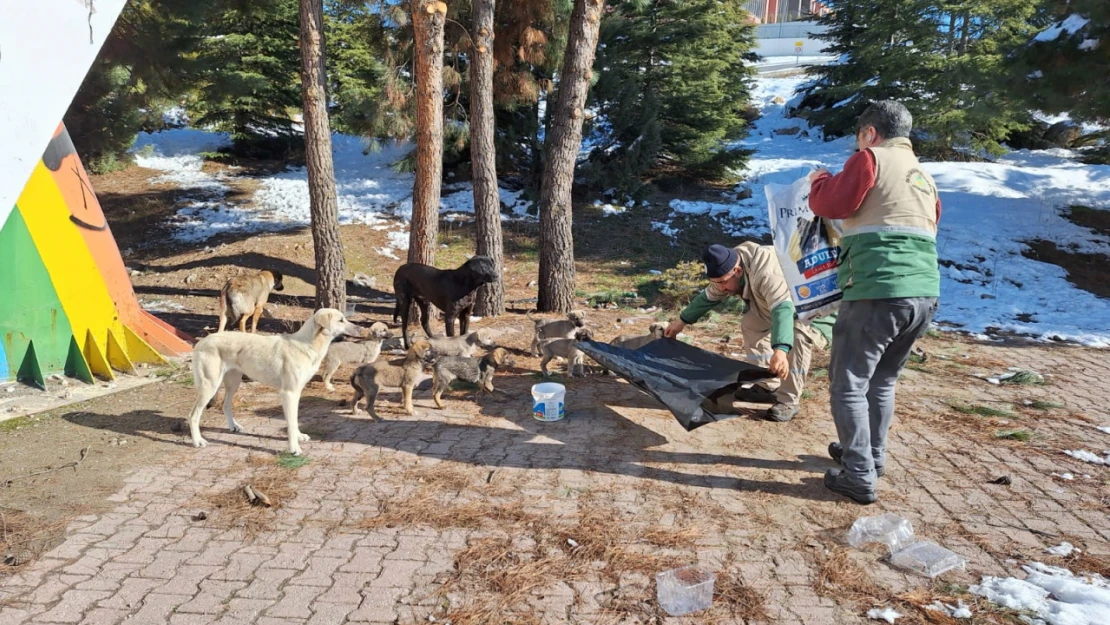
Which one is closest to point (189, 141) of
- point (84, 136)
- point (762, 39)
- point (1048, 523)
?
point (84, 136)

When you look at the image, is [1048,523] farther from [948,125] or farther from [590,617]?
[948,125]

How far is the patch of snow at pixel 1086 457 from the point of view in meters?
5.34

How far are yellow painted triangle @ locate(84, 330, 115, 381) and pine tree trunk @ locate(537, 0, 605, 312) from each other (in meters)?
5.88

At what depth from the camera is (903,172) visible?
4160mm

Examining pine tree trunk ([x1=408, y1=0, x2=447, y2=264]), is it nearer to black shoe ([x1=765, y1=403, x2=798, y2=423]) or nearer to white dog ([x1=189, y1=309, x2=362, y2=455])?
white dog ([x1=189, y1=309, x2=362, y2=455])

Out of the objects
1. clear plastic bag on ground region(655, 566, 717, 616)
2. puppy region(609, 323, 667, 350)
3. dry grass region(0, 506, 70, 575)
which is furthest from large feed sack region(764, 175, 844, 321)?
dry grass region(0, 506, 70, 575)

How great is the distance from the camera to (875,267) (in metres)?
4.14

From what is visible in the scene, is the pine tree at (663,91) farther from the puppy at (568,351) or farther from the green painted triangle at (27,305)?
the green painted triangle at (27,305)

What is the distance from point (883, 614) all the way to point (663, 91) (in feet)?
57.5

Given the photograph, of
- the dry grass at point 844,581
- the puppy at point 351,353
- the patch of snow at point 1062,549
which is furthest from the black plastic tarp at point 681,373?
the puppy at point 351,353


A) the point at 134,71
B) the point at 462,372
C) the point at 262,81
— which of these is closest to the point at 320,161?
the point at 462,372

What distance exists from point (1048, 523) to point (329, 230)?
8724mm

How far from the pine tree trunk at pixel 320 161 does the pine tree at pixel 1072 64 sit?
12214mm

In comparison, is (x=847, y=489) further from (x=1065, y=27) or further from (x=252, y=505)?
(x=1065, y=27)
